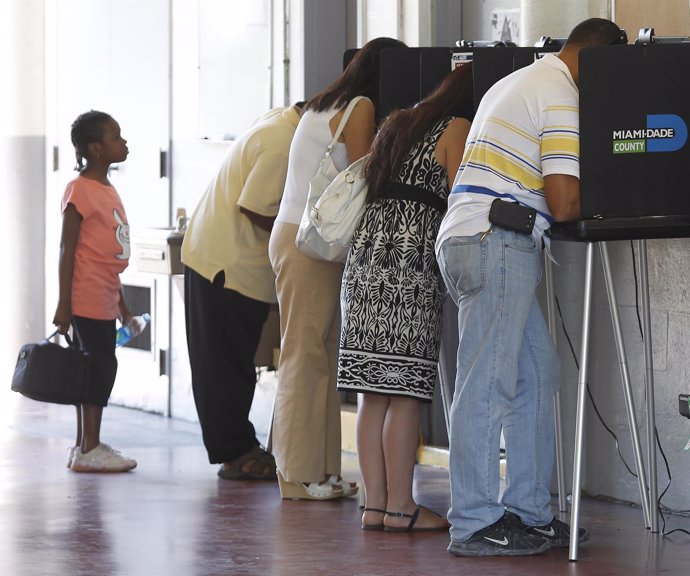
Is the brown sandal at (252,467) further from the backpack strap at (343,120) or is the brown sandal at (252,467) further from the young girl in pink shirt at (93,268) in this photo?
the backpack strap at (343,120)

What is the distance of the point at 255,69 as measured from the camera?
727 centimetres

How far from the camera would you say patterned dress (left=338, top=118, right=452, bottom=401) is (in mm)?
4691

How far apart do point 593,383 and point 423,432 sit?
1.17 m

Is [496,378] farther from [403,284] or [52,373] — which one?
[52,373]

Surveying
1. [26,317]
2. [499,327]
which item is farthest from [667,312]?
[26,317]

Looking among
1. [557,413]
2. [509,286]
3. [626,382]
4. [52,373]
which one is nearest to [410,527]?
[557,413]

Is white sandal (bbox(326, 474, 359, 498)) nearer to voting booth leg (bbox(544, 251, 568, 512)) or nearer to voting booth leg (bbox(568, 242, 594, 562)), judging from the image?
voting booth leg (bbox(544, 251, 568, 512))

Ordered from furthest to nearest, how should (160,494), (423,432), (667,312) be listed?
(423,432) → (160,494) → (667,312)

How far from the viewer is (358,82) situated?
5.13m

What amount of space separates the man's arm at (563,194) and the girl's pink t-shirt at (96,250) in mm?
2514

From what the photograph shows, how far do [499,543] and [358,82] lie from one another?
1.72 metres

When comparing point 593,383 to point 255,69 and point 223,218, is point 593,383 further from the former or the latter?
point 255,69

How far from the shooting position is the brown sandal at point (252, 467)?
19.2 ft

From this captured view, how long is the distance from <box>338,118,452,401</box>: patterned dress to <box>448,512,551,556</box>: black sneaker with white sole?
521 millimetres
